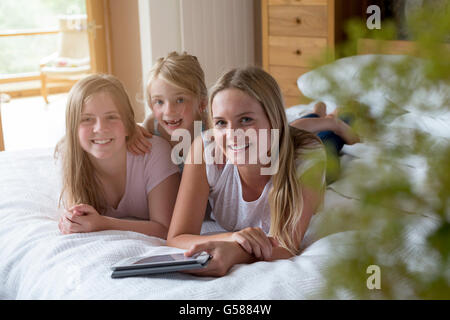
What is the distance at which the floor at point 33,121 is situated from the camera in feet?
13.3

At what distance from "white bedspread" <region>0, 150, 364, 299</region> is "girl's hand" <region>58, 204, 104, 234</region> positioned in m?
0.02

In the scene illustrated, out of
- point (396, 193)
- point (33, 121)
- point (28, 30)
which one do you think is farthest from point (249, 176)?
point (33, 121)

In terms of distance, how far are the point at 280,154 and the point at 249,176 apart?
0.40ft

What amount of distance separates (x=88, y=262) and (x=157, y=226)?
37 centimetres

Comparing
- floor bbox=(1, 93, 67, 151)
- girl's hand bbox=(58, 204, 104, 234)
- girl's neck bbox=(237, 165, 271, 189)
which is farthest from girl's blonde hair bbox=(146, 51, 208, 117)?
floor bbox=(1, 93, 67, 151)

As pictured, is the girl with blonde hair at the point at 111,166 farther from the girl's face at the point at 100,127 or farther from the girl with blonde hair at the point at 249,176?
the girl with blonde hair at the point at 249,176

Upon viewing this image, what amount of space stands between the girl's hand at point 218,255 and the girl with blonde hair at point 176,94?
58 cm

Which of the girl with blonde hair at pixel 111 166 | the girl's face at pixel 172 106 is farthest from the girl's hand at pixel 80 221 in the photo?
the girl's face at pixel 172 106

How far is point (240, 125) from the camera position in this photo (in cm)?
129

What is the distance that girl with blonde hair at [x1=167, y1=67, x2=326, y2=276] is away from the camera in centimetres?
126

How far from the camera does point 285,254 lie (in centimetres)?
117

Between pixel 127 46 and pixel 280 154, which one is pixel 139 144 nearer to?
pixel 280 154

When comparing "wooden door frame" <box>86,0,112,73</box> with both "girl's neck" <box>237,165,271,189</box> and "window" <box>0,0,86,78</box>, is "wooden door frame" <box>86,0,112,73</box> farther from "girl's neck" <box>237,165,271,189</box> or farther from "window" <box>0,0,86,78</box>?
"girl's neck" <box>237,165,271,189</box>
